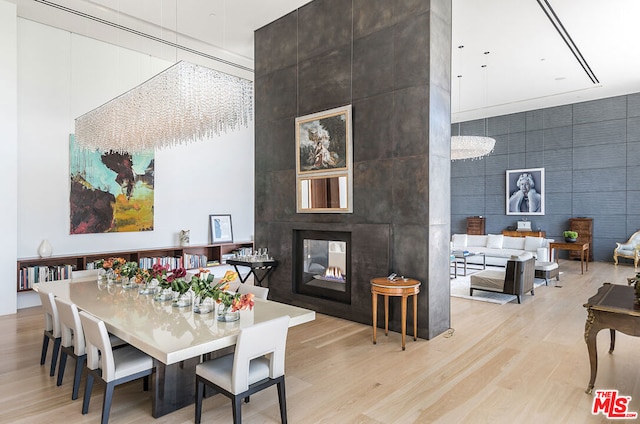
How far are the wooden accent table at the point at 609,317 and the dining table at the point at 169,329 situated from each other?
2154 mm

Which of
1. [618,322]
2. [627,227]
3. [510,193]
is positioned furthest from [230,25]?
[627,227]

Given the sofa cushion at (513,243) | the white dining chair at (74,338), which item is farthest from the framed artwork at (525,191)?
the white dining chair at (74,338)

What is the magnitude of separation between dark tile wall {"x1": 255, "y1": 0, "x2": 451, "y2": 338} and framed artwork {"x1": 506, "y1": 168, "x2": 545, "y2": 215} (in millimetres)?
8190

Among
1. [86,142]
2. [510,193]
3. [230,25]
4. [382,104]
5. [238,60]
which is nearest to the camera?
[382,104]

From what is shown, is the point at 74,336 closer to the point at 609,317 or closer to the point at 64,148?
the point at 609,317

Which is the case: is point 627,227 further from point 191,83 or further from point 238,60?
point 191,83

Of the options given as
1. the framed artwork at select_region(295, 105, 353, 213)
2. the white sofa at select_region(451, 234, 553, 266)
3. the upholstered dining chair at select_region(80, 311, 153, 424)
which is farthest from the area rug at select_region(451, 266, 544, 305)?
the upholstered dining chair at select_region(80, 311, 153, 424)

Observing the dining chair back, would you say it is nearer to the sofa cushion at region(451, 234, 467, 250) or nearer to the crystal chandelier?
the crystal chandelier

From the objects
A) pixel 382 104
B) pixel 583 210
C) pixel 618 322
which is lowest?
pixel 618 322

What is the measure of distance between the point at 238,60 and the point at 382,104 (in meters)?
3.79

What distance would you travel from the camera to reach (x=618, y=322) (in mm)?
2814

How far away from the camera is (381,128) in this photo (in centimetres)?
464

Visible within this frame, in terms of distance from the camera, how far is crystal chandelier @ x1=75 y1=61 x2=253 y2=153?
142 inches

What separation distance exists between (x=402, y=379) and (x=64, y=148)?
589 centimetres
